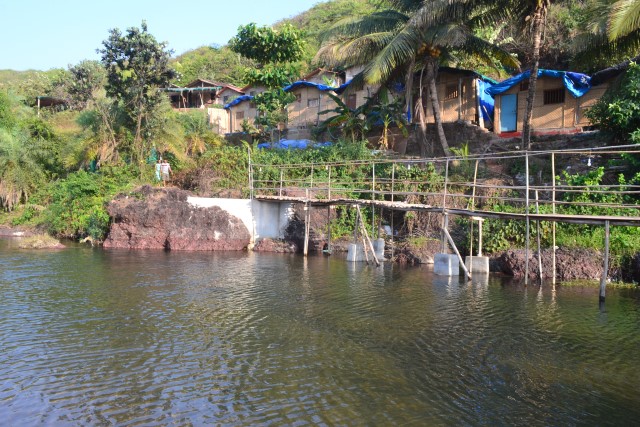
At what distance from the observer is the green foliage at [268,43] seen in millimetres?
37438

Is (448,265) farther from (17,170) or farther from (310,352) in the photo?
(17,170)

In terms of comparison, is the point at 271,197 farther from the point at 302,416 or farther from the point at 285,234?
the point at 302,416

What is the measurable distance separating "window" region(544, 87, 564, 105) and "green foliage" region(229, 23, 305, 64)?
1652 cm

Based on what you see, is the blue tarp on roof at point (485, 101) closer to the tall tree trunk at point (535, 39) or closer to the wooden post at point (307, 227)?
the tall tree trunk at point (535, 39)

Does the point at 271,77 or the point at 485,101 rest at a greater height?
the point at 271,77

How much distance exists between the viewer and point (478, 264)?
19.0 metres

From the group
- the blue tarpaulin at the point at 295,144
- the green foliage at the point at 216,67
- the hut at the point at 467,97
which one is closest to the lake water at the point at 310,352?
the blue tarpaulin at the point at 295,144

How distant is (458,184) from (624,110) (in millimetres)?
7039

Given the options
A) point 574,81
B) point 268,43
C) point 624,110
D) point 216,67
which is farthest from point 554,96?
point 216,67

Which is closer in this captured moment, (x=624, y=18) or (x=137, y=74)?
(x=624, y=18)

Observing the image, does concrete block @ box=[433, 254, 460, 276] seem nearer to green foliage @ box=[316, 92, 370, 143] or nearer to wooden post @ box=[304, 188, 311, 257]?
wooden post @ box=[304, 188, 311, 257]

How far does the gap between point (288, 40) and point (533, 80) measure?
19259 mm

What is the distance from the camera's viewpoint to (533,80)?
22359 millimetres

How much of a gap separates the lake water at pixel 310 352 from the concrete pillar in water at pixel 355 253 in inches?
182
